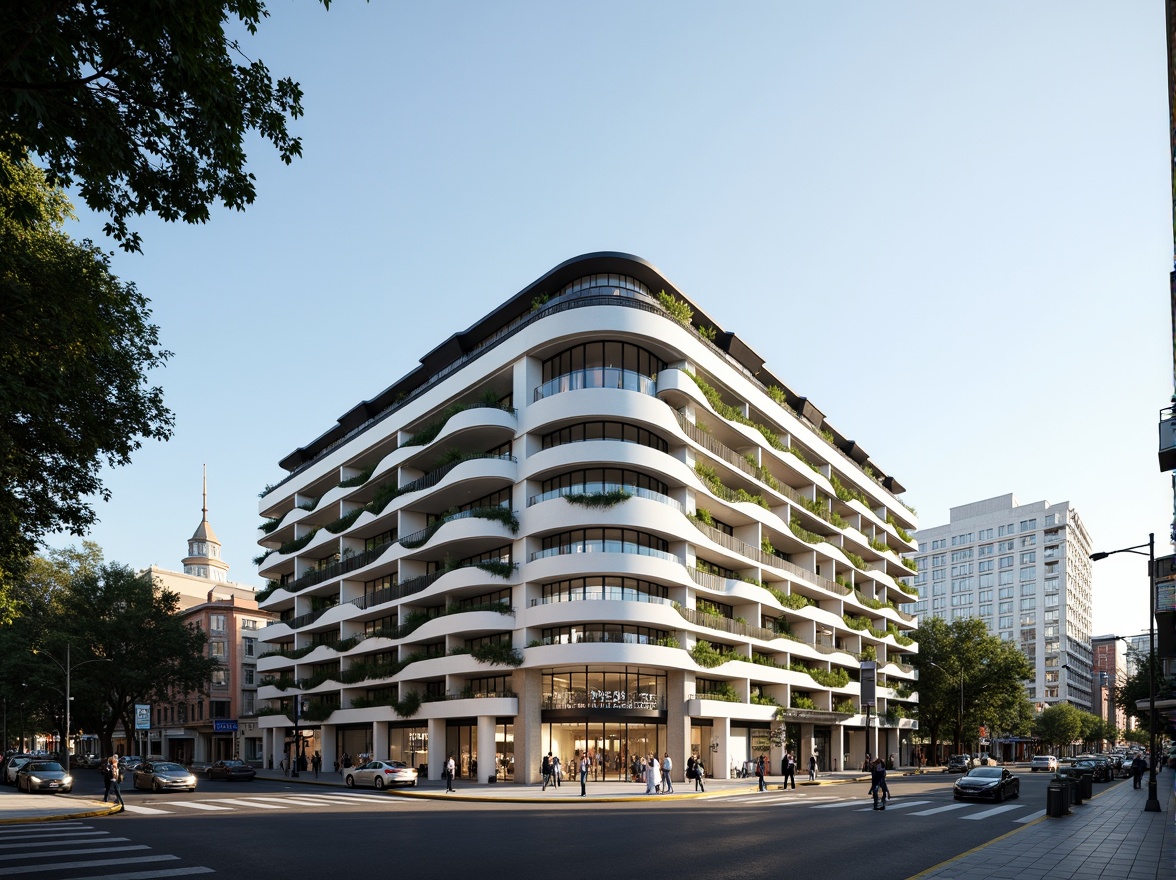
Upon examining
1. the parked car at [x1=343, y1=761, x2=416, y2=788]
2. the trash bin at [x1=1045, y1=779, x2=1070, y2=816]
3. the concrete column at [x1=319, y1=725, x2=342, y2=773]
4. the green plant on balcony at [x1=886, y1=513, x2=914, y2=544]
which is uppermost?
the green plant on balcony at [x1=886, y1=513, x2=914, y2=544]

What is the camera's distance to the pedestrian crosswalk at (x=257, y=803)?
29.0m

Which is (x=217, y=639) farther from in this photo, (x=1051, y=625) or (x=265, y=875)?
(x=1051, y=625)

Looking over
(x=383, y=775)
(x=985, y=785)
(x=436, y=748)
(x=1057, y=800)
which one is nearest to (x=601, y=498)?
(x=383, y=775)

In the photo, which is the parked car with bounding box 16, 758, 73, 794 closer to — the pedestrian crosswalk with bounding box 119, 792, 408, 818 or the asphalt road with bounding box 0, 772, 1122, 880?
the pedestrian crosswalk with bounding box 119, 792, 408, 818

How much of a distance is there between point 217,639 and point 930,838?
85.6m

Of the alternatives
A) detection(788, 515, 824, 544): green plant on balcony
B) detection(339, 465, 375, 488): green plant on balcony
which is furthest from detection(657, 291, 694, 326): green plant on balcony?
detection(339, 465, 375, 488): green plant on balcony

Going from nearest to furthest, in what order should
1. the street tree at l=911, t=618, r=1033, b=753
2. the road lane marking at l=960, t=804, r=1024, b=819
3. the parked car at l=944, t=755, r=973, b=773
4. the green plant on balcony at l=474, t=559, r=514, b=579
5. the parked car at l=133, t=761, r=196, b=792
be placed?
1. the road lane marking at l=960, t=804, r=1024, b=819
2. the parked car at l=133, t=761, r=196, b=792
3. the green plant on balcony at l=474, t=559, r=514, b=579
4. the parked car at l=944, t=755, r=973, b=773
5. the street tree at l=911, t=618, r=1033, b=753

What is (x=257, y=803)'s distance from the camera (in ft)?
104

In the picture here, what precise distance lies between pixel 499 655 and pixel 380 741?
1613 centimetres

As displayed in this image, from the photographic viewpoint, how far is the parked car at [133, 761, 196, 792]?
1543 inches

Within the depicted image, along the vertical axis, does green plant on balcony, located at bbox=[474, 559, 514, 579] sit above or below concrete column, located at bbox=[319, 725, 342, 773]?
above

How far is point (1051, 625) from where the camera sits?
6265 inches

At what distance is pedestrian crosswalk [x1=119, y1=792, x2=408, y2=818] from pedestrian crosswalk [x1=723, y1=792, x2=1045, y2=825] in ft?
44.9

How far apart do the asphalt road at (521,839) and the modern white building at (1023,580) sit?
5272 inches
